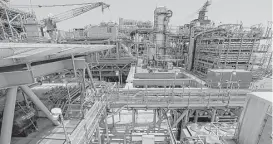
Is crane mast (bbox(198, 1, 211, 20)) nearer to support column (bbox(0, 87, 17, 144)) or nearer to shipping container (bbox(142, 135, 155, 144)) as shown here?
shipping container (bbox(142, 135, 155, 144))

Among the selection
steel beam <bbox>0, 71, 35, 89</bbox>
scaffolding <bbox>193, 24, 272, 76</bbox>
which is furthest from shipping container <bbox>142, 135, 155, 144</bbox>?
scaffolding <bbox>193, 24, 272, 76</bbox>

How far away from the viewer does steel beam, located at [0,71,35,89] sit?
3.54m

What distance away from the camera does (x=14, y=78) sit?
366 centimetres

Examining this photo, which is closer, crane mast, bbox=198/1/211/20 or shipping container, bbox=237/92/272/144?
Answer: shipping container, bbox=237/92/272/144

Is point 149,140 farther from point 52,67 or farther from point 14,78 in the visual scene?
point 14,78

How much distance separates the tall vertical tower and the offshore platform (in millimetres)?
185

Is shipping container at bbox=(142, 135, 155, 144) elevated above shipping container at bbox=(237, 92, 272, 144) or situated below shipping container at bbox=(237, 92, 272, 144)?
below

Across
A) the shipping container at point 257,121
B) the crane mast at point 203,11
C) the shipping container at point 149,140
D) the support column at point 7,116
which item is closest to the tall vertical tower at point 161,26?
the crane mast at point 203,11

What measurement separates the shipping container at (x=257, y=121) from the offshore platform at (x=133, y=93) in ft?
0.11

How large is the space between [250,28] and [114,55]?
72.7ft

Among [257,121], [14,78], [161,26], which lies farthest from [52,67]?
[161,26]

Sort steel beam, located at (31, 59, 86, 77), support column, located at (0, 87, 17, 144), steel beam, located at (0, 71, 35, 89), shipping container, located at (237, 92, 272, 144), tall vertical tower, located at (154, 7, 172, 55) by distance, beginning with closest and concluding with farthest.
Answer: steel beam, located at (0, 71, 35, 89) < support column, located at (0, 87, 17, 144) < shipping container, located at (237, 92, 272, 144) < steel beam, located at (31, 59, 86, 77) < tall vertical tower, located at (154, 7, 172, 55)

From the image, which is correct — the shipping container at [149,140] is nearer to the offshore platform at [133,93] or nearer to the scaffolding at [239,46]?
the offshore platform at [133,93]

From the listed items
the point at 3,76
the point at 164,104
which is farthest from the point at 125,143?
the point at 3,76
